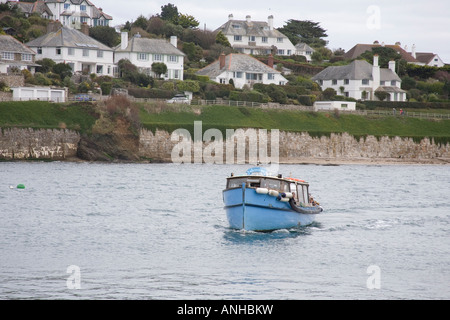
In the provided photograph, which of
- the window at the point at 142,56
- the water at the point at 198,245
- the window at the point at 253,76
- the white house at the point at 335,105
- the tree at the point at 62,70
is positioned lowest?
the water at the point at 198,245

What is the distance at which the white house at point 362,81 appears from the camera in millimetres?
125500

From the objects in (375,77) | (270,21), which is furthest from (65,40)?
(270,21)

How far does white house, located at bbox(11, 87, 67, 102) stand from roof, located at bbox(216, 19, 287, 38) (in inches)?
2747

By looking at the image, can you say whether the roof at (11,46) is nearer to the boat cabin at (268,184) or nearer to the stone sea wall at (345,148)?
the stone sea wall at (345,148)

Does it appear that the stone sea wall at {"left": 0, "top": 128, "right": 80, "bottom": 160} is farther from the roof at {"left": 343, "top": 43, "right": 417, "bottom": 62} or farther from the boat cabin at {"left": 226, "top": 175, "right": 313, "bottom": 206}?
the roof at {"left": 343, "top": 43, "right": 417, "bottom": 62}

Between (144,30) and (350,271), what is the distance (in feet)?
405

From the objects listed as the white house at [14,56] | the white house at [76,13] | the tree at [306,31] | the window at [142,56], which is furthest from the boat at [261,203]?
the tree at [306,31]

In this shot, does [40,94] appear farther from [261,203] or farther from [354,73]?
[261,203]

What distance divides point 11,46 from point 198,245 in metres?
77.3

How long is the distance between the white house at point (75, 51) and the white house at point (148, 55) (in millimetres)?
2660
